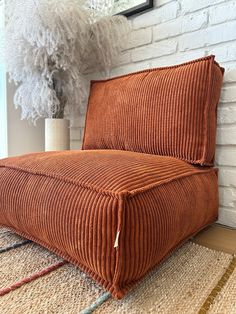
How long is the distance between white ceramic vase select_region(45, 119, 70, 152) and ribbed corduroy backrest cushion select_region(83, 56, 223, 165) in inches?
9.7

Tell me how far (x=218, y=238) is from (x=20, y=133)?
118 centimetres

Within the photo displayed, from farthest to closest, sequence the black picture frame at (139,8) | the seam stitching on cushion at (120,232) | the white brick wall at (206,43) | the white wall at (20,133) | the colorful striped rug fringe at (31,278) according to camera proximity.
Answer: the white wall at (20,133), the black picture frame at (139,8), the white brick wall at (206,43), the colorful striped rug fringe at (31,278), the seam stitching on cushion at (120,232)

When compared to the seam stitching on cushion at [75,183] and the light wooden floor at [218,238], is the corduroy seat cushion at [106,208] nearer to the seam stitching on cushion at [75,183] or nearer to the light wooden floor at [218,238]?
the seam stitching on cushion at [75,183]

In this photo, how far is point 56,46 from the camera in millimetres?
1052

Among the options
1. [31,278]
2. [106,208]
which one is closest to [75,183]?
[106,208]

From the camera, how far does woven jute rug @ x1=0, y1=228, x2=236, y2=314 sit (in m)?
0.51

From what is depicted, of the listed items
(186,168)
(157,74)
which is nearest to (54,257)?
(186,168)

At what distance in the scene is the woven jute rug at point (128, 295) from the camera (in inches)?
20.0

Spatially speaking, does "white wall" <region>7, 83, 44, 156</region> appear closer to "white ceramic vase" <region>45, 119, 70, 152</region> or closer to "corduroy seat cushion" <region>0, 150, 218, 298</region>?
"white ceramic vase" <region>45, 119, 70, 152</region>

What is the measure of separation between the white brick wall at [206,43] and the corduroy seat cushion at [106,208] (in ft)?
1.01

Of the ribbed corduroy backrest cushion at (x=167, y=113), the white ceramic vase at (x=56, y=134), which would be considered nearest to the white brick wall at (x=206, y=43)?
the ribbed corduroy backrest cushion at (x=167, y=113)

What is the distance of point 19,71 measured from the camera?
1.17 m

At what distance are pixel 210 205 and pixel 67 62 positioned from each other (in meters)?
0.81

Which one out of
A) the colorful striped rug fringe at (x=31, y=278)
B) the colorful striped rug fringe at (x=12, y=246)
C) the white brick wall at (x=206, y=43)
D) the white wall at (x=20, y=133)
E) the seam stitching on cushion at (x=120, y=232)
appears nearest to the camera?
the seam stitching on cushion at (x=120, y=232)
